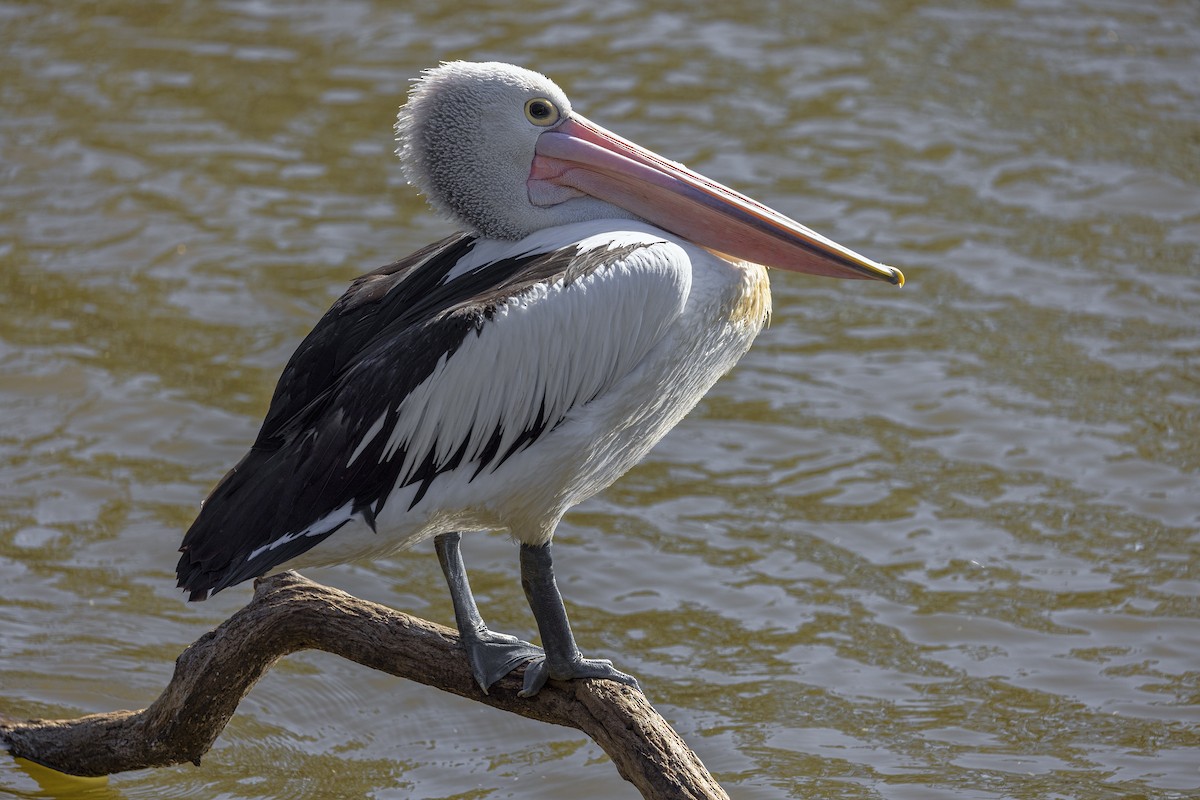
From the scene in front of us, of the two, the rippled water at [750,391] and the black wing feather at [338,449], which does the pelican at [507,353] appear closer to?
the black wing feather at [338,449]

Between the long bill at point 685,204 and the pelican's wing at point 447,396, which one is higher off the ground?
the long bill at point 685,204

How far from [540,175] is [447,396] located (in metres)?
0.60

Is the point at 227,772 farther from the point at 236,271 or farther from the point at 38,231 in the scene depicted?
the point at 38,231

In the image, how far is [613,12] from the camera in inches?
370

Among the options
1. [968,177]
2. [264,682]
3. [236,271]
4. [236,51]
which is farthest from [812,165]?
[264,682]

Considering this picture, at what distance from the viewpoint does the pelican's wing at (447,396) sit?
3156 mm

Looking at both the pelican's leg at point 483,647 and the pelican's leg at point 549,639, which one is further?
the pelican's leg at point 483,647

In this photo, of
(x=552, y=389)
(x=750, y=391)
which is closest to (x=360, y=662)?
(x=552, y=389)

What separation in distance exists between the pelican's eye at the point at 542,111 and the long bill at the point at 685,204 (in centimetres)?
2

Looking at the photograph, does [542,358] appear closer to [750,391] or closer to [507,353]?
[507,353]

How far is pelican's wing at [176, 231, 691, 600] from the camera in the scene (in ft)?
10.4

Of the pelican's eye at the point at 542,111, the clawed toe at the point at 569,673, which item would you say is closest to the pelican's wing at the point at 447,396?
the pelican's eye at the point at 542,111

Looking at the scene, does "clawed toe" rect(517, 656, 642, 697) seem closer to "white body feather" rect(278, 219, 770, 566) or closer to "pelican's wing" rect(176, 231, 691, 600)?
"white body feather" rect(278, 219, 770, 566)

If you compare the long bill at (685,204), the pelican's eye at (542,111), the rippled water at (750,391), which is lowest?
the rippled water at (750,391)
